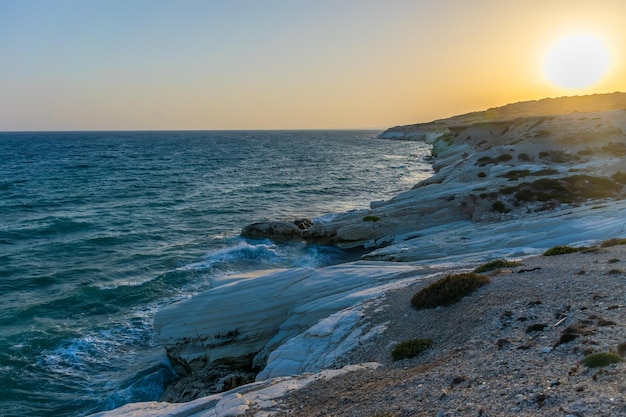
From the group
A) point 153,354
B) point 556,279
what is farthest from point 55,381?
point 556,279

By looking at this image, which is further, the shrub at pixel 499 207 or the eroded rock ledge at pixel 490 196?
the eroded rock ledge at pixel 490 196

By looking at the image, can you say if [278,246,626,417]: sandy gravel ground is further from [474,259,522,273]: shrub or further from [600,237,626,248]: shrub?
[600,237,626,248]: shrub

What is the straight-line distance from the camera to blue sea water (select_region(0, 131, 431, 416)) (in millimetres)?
19094

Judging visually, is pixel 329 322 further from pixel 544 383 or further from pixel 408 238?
pixel 408 238

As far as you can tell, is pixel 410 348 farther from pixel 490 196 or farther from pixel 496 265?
pixel 490 196

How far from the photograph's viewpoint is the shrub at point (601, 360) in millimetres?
8734

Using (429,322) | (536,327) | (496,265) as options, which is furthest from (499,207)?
(536,327)

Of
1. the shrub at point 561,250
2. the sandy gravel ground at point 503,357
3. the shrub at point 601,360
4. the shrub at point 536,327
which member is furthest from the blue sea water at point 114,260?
the shrub at point 561,250

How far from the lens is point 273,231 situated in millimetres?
39250

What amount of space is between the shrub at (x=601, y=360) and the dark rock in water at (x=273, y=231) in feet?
100

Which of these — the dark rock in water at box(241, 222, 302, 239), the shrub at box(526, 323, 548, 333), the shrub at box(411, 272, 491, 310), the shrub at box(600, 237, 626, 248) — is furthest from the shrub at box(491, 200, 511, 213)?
the shrub at box(526, 323, 548, 333)

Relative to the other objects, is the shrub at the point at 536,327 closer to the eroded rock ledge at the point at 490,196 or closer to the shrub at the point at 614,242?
the shrub at the point at 614,242

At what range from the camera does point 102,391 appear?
1823 centimetres

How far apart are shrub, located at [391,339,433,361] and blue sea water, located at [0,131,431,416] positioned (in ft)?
34.8
